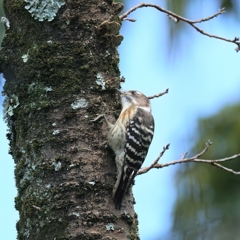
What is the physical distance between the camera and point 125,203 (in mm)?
3443

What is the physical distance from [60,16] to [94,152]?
982 millimetres

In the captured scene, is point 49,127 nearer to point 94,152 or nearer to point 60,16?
point 94,152

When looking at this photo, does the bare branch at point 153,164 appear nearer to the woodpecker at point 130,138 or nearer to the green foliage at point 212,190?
the woodpecker at point 130,138

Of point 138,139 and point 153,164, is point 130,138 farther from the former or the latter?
point 153,164

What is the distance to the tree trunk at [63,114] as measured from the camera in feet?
10.6

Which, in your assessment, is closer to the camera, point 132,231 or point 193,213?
point 132,231

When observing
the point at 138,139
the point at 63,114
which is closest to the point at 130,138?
the point at 138,139

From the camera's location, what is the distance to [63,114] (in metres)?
3.44

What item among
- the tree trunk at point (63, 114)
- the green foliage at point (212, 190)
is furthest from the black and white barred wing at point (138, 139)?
the green foliage at point (212, 190)

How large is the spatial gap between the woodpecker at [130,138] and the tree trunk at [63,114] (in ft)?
0.21

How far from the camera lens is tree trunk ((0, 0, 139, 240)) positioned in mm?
3223

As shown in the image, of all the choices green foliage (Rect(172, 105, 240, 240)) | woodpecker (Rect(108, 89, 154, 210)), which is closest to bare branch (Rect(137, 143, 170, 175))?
woodpecker (Rect(108, 89, 154, 210))

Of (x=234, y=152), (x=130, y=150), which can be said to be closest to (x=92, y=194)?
(x=130, y=150)

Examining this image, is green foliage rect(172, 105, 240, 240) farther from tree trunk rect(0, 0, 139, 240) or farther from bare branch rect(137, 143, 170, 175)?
tree trunk rect(0, 0, 139, 240)
